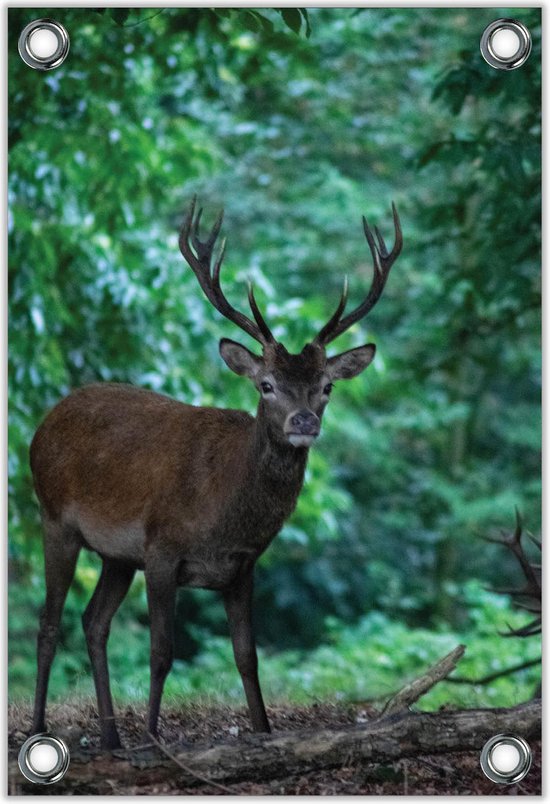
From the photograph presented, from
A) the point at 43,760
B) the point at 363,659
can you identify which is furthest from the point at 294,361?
the point at 363,659

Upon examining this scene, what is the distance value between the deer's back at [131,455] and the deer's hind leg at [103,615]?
266mm

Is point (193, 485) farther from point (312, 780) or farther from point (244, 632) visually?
point (312, 780)

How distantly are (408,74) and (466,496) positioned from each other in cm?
611

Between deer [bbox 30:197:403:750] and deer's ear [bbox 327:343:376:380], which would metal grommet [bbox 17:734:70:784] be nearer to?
deer [bbox 30:197:403:750]

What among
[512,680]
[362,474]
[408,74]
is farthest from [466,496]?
[408,74]

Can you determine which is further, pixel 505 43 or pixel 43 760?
pixel 505 43

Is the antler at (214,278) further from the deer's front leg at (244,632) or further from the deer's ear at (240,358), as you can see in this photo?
the deer's front leg at (244,632)

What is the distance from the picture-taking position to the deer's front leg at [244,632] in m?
3.98

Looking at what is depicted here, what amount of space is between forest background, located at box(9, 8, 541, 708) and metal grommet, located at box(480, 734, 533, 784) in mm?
1511

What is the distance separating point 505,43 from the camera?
142 inches

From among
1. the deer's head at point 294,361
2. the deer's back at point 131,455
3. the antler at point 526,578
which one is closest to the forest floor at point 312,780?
the deer's back at point 131,455

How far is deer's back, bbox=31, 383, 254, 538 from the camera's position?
401 centimetres

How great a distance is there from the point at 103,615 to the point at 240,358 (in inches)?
41.2

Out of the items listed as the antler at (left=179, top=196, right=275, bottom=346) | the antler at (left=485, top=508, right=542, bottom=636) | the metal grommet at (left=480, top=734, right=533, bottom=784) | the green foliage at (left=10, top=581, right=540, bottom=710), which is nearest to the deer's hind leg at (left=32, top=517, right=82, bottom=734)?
the antler at (left=179, top=196, right=275, bottom=346)
